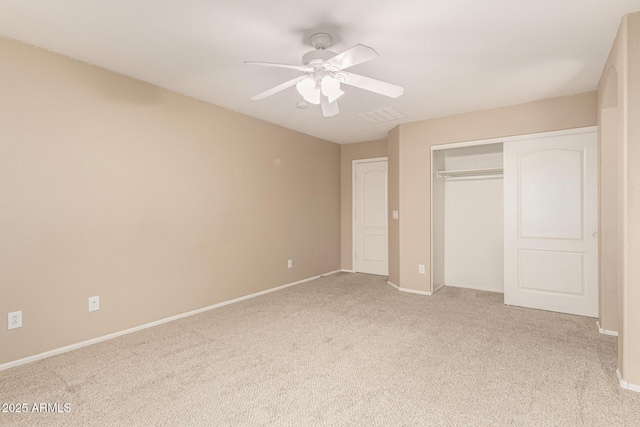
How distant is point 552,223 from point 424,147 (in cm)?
172

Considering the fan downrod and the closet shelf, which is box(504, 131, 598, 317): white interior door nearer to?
the closet shelf

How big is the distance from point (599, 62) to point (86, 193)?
4.41 metres

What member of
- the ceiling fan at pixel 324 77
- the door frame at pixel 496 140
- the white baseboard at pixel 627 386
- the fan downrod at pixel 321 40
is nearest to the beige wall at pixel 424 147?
the door frame at pixel 496 140

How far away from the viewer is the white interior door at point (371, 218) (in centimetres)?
568

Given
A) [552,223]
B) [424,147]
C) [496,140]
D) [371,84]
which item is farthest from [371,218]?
[371,84]

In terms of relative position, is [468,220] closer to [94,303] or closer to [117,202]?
[117,202]

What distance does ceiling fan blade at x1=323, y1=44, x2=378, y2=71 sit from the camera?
1.90m

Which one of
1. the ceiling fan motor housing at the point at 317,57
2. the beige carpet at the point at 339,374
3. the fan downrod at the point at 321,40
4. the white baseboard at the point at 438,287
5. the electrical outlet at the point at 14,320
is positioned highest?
the fan downrod at the point at 321,40

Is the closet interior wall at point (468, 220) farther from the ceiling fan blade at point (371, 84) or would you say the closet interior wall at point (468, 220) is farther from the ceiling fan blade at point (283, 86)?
the ceiling fan blade at point (283, 86)

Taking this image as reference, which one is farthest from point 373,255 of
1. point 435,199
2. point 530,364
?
point 530,364

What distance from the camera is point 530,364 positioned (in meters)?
2.42

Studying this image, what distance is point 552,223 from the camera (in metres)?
3.70

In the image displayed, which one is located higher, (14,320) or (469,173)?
(469,173)

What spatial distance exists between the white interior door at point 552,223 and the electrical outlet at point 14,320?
15.3ft
